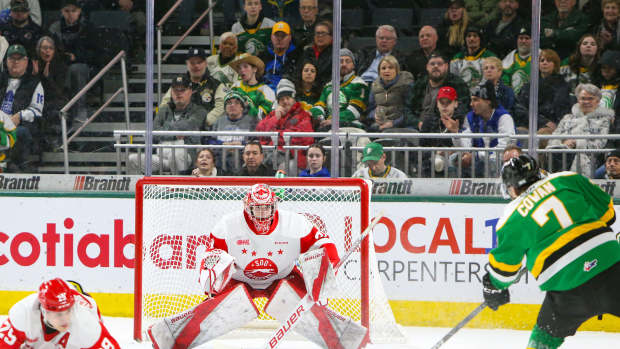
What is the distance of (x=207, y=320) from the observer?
435 cm

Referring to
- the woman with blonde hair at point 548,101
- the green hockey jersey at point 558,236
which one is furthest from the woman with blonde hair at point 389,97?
the green hockey jersey at point 558,236

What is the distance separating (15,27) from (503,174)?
4.99m

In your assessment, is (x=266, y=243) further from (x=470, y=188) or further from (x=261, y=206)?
(x=470, y=188)

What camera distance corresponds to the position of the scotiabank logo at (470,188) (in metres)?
5.32

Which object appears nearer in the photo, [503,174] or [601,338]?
[503,174]

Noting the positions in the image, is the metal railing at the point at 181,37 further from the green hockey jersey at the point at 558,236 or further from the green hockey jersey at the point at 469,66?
the green hockey jersey at the point at 558,236

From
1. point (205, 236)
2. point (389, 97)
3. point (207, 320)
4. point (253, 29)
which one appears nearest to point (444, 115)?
point (389, 97)

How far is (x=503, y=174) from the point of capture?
3.50 meters

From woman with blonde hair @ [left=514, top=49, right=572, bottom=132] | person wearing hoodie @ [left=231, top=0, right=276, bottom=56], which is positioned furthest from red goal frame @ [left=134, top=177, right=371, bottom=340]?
person wearing hoodie @ [left=231, top=0, right=276, bottom=56]

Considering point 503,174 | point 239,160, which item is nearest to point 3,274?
point 239,160

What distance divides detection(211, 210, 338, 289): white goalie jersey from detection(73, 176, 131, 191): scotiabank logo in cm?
136

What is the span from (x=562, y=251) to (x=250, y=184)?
83.2 inches

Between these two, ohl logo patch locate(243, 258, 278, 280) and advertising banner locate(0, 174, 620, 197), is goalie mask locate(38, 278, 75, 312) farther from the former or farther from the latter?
advertising banner locate(0, 174, 620, 197)

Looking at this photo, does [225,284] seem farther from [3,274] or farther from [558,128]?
[558,128]
